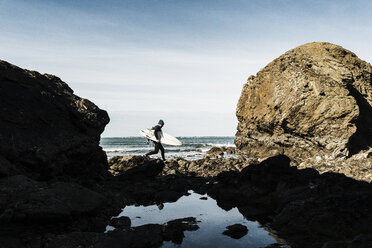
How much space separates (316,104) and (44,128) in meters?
23.1

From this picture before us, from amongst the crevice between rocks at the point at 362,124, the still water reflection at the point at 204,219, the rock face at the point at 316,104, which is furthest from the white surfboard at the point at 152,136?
the crevice between rocks at the point at 362,124

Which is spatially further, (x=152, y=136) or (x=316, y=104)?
(x=316, y=104)

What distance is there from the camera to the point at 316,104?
23.6 metres

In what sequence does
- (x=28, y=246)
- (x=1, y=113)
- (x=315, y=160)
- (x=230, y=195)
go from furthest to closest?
(x=315, y=160), (x=230, y=195), (x=1, y=113), (x=28, y=246)

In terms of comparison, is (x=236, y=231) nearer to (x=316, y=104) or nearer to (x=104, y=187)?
(x=104, y=187)

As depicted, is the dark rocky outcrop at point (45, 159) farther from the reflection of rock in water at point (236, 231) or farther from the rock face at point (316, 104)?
the rock face at point (316, 104)

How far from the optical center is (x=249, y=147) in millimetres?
33625

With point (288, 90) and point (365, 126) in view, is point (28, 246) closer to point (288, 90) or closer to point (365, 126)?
point (288, 90)

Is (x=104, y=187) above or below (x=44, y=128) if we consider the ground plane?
below

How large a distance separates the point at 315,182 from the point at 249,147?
25805mm

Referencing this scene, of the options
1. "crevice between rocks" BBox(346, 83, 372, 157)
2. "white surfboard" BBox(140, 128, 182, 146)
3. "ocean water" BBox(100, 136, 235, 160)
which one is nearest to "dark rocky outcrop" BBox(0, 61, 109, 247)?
"white surfboard" BBox(140, 128, 182, 146)

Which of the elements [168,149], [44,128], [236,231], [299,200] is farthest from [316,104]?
[168,149]

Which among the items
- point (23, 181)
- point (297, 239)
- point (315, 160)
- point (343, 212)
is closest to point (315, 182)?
point (343, 212)

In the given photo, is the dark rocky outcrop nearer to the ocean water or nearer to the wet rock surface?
the wet rock surface
